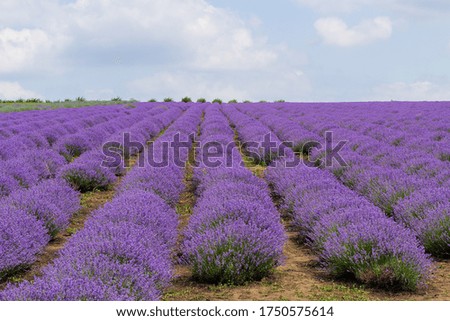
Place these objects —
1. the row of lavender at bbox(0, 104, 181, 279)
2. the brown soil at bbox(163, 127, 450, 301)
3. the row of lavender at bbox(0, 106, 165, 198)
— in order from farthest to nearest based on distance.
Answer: the row of lavender at bbox(0, 106, 165, 198), the row of lavender at bbox(0, 104, 181, 279), the brown soil at bbox(163, 127, 450, 301)

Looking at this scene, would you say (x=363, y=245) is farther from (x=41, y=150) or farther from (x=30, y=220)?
(x=41, y=150)

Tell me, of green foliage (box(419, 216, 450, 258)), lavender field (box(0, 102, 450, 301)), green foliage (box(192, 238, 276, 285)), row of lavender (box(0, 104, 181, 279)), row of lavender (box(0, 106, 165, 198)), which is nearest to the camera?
lavender field (box(0, 102, 450, 301))

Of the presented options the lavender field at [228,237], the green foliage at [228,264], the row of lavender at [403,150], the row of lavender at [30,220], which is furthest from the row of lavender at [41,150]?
the row of lavender at [403,150]

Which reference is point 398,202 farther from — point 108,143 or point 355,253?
point 108,143

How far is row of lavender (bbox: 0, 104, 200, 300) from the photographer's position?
8.87ft

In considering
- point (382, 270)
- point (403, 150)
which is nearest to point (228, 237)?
point (382, 270)

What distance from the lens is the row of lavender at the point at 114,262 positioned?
106 inches

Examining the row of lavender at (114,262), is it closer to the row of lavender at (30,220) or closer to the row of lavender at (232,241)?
the row of lavender at (232,241)

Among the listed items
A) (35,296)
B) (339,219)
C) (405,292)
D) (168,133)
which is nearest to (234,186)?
(339,219)

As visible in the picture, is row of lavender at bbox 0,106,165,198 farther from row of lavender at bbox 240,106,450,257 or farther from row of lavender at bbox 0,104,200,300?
row of lavender at bbox 240,106,450,257

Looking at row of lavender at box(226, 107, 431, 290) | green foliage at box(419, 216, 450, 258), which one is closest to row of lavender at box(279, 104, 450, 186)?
green foliage at box(419, 216, 450, 258)

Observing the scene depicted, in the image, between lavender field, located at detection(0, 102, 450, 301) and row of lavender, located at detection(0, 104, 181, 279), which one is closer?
lavender field, located at detection(0, 102, 450, 301)

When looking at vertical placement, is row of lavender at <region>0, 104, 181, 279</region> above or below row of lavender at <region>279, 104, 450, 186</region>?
below

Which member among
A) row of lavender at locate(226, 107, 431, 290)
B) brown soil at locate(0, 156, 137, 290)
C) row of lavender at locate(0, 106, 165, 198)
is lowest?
brown soil at locate(0, 156, 137, 290)
